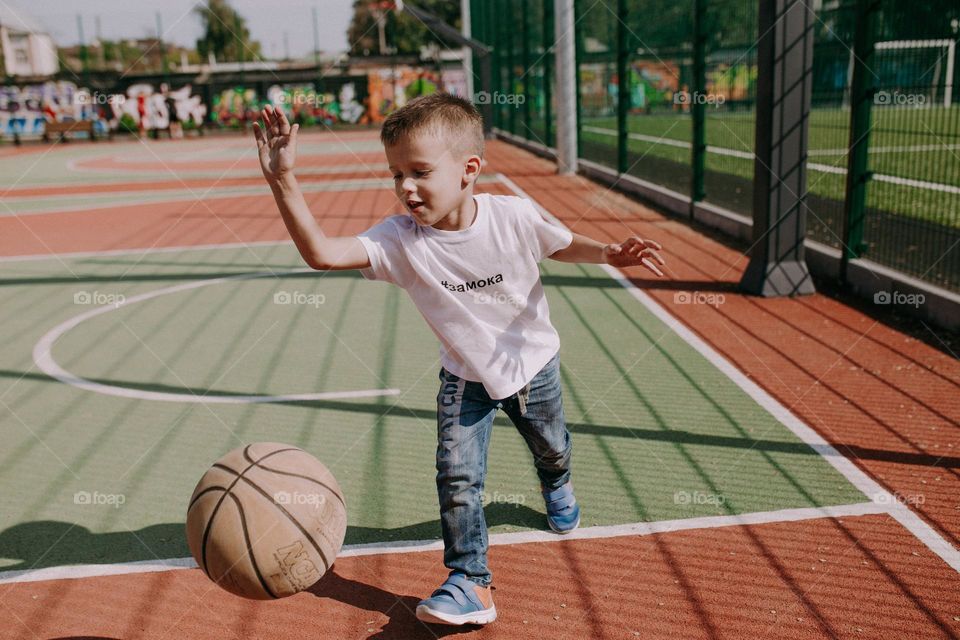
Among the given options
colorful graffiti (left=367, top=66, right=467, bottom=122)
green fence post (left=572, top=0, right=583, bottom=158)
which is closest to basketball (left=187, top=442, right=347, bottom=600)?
green fence post (left=572, top=0, right=583, bottom=158)

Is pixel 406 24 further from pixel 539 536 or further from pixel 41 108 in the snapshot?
pixel 539 536

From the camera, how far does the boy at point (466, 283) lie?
291 centimetres

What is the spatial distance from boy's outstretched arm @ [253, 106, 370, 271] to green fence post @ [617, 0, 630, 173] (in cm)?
1322

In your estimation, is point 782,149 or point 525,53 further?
point 525,53

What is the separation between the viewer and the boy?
291 centimetres

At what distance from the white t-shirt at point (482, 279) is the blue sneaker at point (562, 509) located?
70 cm

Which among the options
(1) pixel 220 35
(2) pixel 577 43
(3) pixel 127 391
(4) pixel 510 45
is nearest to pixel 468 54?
(4) pixel 510 45

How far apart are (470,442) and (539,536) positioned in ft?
2.70

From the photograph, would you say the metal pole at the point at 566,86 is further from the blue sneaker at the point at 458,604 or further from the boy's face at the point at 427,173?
the blue sneaker at the point at 458,604

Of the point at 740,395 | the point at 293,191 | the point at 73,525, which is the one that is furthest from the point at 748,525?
the point at 73,525

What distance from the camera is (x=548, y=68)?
792 inches

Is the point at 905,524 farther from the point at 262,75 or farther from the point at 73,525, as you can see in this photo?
the point at 262,75

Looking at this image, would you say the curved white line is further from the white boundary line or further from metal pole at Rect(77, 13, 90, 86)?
metal pole at Rect(77, 13, 90, 86)

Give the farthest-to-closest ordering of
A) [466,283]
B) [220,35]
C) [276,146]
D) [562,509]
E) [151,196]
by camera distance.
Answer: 1. [220,35]
2. [151,196]
3. [562,509]
4. [466,283]
5. [276,146]
